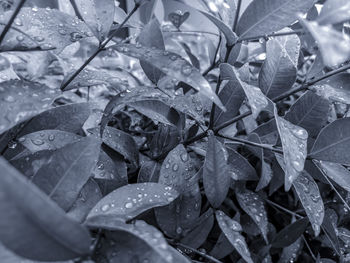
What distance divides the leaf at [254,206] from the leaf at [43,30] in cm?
43

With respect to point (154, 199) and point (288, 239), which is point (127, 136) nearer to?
point (154, 199)

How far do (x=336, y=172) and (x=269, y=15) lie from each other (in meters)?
0.31

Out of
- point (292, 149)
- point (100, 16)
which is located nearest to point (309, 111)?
point (292, 149)

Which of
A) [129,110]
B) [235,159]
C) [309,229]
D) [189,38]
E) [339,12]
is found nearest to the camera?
[339,12]

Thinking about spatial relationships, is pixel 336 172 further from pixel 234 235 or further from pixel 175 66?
pixel 175 66

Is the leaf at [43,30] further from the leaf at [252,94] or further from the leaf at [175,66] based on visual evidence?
the leaf at [252,94]

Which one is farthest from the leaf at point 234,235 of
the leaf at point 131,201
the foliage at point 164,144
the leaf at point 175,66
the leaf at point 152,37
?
the leaf at point 152,37

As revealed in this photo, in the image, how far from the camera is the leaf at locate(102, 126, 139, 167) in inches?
27.1

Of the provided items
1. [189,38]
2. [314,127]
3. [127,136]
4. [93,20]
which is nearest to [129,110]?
[127,136]

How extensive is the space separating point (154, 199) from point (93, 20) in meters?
0.33

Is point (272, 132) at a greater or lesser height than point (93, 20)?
lesser

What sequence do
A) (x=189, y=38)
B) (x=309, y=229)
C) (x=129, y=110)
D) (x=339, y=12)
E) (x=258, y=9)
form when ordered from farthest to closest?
1. (x=189, y=38)
2. (x=129, y=110)
3. (x=309, y=229)
4. (x=258, y=9)
5. (x=339, y=12)

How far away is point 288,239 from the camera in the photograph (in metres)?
0.73

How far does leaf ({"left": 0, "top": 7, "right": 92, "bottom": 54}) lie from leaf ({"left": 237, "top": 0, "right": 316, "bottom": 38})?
0.27 m
